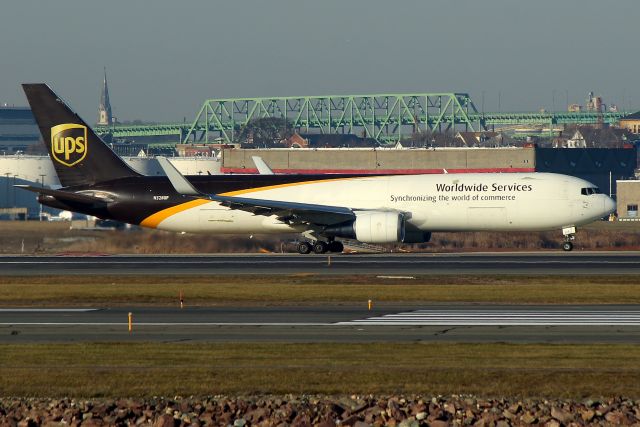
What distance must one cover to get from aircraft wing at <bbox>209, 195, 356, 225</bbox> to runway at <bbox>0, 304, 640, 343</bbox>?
871 inches

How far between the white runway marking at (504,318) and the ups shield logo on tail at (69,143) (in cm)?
3264

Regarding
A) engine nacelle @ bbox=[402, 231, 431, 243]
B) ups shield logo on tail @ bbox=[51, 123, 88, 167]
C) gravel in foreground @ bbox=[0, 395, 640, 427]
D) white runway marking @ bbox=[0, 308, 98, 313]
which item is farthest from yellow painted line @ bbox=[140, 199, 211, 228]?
gravel in foreground @ bbox=[0, 395, 640, 427]

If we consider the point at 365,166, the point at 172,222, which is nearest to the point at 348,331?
the point at 172,222

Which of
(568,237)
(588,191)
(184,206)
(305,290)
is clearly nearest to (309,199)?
(184,206)

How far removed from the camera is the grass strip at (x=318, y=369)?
65.2 feet

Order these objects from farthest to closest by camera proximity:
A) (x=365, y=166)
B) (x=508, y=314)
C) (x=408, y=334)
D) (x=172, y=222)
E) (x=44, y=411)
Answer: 1. (x=365, y=166)
2. (x=172, y=222)
3. (x=508, y=314)
4. (x=408, y=334)
5. (x=44, y=411)

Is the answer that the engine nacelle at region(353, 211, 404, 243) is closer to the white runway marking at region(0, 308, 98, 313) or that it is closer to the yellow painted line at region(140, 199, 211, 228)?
the yellow painted line at region(140, 199, 211, 228)

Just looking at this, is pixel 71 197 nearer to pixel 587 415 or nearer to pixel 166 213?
pixel 166 213

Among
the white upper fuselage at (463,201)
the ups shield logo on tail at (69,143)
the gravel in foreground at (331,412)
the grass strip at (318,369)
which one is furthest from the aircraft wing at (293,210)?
the gravel in foreground at (331,412)

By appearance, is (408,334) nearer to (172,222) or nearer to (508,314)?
(508,314)

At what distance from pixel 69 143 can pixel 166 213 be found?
651cm

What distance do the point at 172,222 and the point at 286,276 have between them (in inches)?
659

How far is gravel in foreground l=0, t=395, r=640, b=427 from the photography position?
17156 mm

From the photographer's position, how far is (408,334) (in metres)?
27.6
